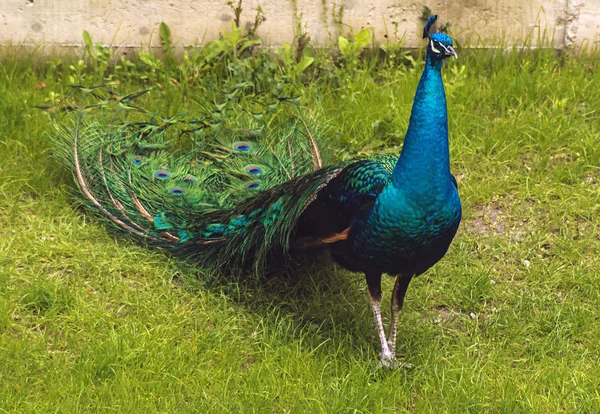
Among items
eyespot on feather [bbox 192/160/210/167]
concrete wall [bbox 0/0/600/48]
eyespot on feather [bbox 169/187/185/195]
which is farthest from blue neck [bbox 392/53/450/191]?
concrete wall [bbox 0/0/600/48]

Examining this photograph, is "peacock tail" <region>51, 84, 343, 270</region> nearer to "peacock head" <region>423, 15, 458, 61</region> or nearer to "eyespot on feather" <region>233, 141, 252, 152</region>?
"eyespot on feather" <region>233, 141, 252, 152</region>

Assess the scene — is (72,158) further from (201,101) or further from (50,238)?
(201,101)

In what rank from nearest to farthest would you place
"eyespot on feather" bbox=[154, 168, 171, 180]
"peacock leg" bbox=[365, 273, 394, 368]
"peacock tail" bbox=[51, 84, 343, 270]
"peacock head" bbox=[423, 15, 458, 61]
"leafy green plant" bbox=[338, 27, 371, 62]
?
"peacock head" bbox=[423, 15, 458, 61] < "peacock leg" bbox=[365, 273, 394, 368] < "peacock tail" bbox=[51, 84, 343, 270] < "eyespot on feather" bbox=[154, 168, 171, 180] < "leafy green plant" bbox=[338, 27, 371, 62]

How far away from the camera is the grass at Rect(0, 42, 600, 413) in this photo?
348cm

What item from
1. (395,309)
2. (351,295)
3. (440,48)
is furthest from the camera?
(351,295)

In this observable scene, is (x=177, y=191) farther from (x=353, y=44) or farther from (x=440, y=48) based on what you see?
(x=353, y=44)

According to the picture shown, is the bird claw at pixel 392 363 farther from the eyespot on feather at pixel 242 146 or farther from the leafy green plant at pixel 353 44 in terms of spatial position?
the leafy green plant at pixel 353 44

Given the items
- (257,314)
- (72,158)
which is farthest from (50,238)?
(257,314)

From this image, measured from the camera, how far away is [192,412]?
336 cm

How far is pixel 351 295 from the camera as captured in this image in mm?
4258

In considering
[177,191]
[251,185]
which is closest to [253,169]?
[251,185]

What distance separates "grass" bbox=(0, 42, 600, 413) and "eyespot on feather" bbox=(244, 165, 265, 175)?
2.01 feet

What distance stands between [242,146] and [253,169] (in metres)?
0.25

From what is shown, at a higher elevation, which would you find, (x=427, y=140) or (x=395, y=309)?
(x=427, y=140)
